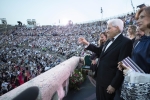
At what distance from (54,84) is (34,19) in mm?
72176

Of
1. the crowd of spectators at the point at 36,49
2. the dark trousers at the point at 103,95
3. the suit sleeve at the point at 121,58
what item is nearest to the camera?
the suit sleeve at the point at 121,58

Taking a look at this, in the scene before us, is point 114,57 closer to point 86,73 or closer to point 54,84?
point 54,84

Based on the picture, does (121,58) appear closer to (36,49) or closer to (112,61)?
(112,61)

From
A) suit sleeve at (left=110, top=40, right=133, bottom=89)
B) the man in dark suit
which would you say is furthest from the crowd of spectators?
suit sleeve at (left=110, top=40, right=133, bottom=89)

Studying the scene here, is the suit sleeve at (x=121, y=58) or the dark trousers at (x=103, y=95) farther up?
the suit sleeve at (x=121, y=58)

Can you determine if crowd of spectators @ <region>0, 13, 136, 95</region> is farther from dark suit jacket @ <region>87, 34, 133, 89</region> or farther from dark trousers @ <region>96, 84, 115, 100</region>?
dark suit jacket @ <region>87, 34, 133, 89</region>

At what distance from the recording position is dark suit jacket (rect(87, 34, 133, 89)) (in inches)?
74.4

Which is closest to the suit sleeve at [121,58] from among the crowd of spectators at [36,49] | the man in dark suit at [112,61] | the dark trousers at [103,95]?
the man in dark suit at [112,61]

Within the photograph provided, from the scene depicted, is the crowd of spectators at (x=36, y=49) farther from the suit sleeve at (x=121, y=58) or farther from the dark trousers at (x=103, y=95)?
the suit sleeve at (x=121, y=58)

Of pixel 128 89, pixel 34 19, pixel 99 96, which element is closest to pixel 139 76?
pixel 128 89

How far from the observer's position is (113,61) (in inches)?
79.0

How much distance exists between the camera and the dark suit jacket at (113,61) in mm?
1890

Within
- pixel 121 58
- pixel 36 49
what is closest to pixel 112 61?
pixel 121 58

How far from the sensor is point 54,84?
7.13 feet
